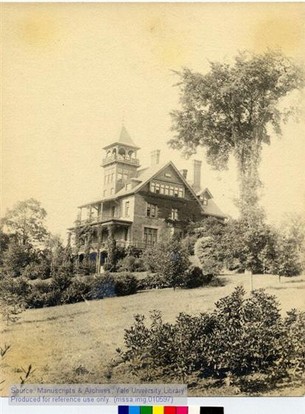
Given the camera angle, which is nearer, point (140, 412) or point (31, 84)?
point (140, 412)

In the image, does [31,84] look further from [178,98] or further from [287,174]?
[287,174]

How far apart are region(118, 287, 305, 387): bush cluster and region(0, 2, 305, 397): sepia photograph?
0.02 meters

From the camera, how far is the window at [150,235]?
901cm

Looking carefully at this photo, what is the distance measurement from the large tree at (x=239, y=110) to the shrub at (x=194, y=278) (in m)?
1.13

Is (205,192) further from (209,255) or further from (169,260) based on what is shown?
(169,260)

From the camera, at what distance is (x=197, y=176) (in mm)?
9125

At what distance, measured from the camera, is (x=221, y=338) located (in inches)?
342

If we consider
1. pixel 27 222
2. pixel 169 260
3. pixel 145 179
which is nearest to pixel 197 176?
pixel 145 179

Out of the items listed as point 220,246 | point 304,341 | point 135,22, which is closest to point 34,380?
point 220,246

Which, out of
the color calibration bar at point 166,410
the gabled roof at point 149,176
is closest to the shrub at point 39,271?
the gabled roof at point 149,176

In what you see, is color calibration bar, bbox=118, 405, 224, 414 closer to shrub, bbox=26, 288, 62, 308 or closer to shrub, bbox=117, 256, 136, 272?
shrub, bbox=26, 288, 62, 308

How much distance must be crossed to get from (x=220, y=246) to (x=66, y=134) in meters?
2.87

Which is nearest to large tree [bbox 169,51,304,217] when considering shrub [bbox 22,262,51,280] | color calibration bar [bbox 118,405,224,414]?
shrub [bbox 22,262,51,280]

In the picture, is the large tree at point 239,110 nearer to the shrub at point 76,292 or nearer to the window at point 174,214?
the window at point 174,214
